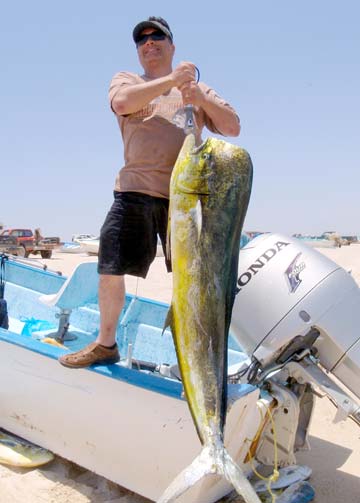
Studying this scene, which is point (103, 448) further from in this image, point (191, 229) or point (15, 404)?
point (191, 229)

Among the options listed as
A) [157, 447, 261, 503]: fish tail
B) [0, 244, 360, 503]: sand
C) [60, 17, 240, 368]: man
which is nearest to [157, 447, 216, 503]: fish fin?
[157, 447, 261, 503]: fish tail

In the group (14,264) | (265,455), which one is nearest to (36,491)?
(265,455)

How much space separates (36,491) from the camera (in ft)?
12.2

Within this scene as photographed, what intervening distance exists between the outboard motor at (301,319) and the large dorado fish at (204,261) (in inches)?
45.7

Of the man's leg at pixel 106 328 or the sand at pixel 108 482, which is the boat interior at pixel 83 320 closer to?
the man's leg at pixel 106 328

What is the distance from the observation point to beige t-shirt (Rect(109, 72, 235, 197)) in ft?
10.5

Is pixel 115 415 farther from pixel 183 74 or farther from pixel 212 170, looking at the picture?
pixel 183 74

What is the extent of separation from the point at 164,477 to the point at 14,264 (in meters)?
4.80

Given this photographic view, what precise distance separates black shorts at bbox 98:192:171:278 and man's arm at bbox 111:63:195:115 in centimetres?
58

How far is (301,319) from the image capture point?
3.36m

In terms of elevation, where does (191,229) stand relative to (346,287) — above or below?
above

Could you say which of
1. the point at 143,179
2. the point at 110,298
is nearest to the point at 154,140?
the point at 143,179

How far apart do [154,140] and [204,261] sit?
1.19 metres

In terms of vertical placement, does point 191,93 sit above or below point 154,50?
below
